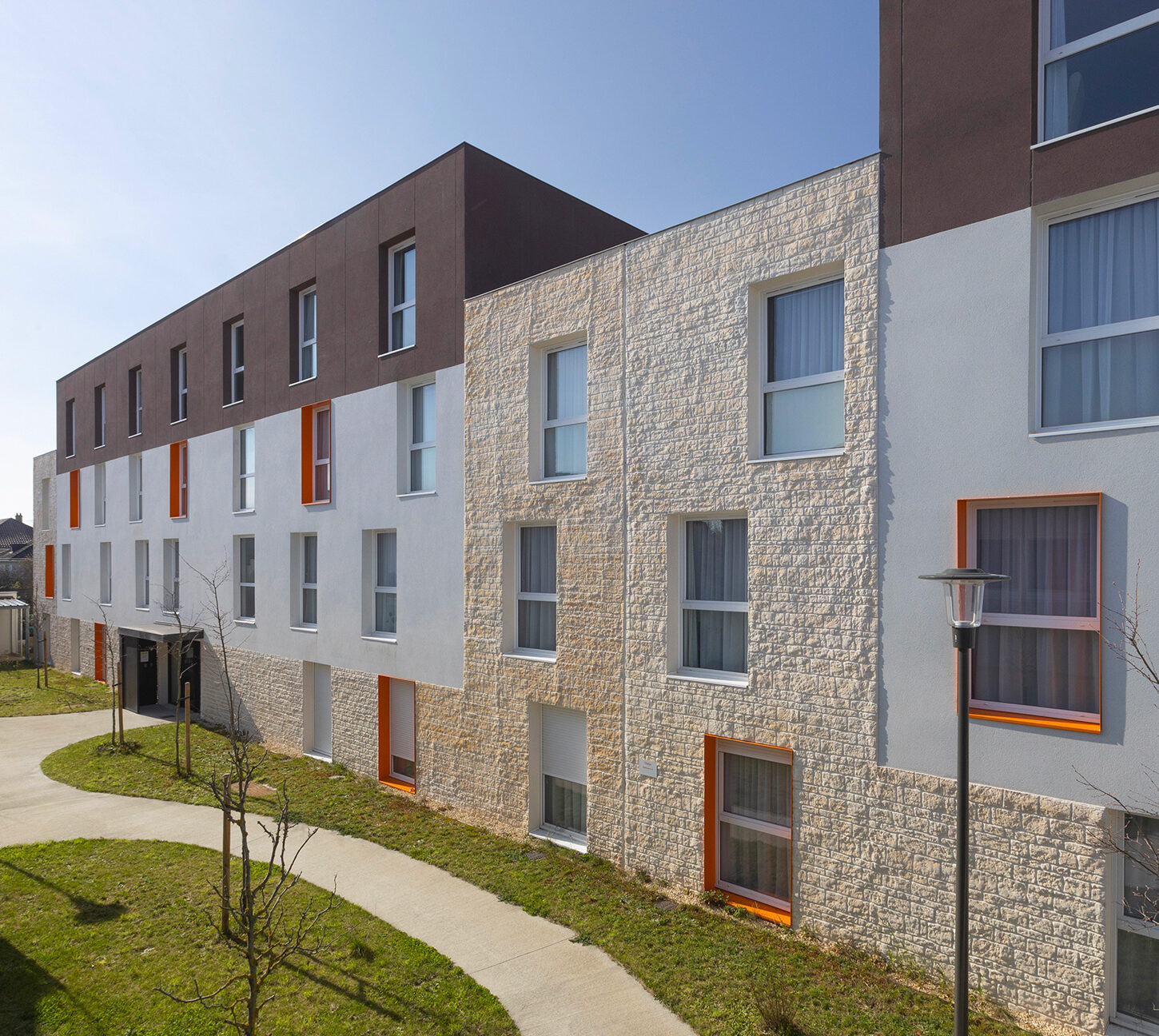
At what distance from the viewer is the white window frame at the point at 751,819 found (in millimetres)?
8008

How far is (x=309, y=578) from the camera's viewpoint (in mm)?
15242

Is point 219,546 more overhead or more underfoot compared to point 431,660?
more overhead

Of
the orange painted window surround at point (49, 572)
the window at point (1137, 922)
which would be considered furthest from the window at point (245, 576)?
the orange painted window surround at point (49, 572)

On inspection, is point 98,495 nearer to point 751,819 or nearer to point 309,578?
point 309,578

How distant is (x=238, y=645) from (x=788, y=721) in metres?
13.0

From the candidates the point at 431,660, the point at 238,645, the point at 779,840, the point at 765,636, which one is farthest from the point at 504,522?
the point at 238,645

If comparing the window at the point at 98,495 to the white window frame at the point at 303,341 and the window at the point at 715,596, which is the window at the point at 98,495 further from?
the window at the point at 715,596

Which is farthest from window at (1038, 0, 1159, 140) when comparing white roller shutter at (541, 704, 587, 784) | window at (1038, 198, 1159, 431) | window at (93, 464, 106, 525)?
window at (93, 464, 106, 525)

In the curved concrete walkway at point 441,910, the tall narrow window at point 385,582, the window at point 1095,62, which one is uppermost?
the window at point 1095,62

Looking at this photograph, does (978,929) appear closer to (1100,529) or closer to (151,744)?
(1100,529)

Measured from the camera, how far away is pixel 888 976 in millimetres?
6840

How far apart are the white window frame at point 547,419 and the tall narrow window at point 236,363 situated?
964cm

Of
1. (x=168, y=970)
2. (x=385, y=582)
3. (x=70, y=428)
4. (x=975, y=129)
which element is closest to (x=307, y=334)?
(x=385, y=582)

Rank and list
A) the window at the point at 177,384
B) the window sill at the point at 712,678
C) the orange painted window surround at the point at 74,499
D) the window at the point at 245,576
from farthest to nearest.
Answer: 1. the orange painted window surround at the point at 74,499
2. the window at the point at 177,384
3. the window at the point at 245,576
4. the window sill at the point at 712,678
